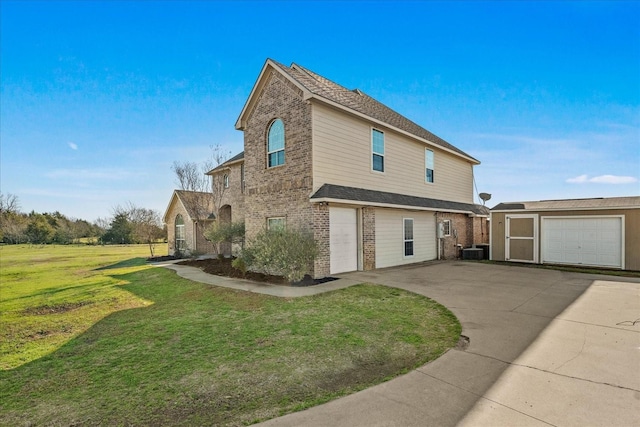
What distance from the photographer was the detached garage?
43.1 feet

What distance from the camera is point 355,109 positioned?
41.2 feet

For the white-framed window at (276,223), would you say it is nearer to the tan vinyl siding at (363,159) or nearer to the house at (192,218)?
the tan vinyl siding at (363,159)

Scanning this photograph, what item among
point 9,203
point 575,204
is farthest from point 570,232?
point 9,203

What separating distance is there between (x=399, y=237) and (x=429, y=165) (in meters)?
5.45

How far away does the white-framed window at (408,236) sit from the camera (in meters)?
15.2

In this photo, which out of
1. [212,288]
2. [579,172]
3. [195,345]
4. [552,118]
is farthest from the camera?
[579,172]

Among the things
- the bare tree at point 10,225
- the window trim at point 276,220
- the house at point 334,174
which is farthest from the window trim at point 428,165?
the bare tree at point 10,225

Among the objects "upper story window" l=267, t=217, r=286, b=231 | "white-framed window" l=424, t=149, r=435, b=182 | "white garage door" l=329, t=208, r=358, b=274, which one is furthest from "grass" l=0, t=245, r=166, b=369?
"white-framed window" l=424, t=149, r=435, b=182

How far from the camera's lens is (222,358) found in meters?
4.91

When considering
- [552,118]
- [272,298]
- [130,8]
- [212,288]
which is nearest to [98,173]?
[130,8]

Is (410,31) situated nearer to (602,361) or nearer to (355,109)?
(355,109)

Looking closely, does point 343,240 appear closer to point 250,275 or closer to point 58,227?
point 250,275

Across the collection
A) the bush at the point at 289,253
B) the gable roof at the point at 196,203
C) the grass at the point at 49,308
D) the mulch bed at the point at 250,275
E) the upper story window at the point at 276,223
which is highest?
the gable roof at the point at 196,203

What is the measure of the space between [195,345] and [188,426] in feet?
8.61
